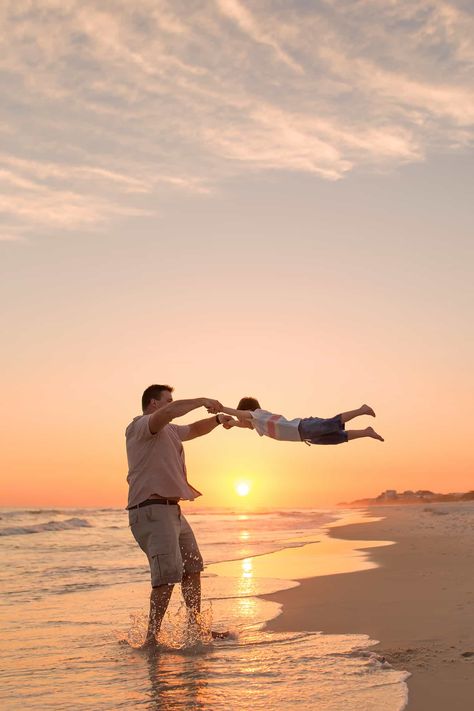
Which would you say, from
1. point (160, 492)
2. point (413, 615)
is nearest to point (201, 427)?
point (160, 492)

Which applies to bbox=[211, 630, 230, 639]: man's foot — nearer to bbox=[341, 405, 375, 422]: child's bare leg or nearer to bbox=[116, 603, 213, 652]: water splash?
bbox=[116, 603, 213, 652]: water splash

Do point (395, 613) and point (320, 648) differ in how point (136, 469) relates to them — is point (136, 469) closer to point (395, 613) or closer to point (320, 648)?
point (320, 648)

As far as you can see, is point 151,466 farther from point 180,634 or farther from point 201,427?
point 180,634

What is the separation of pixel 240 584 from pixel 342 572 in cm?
164

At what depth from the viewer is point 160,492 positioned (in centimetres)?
629

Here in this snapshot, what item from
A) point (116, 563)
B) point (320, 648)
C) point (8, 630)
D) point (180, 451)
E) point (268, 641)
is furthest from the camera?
point (116, 563)

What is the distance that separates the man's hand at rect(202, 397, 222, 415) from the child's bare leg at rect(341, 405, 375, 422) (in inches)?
45.2

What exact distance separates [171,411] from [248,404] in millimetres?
1038

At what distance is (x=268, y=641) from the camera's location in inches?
243

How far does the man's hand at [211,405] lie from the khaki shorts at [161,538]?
2.81ft

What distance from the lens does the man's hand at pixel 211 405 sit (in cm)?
624

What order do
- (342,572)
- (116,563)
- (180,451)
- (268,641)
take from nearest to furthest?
(268,641) < (180,451) < (342,572) < (116,563)

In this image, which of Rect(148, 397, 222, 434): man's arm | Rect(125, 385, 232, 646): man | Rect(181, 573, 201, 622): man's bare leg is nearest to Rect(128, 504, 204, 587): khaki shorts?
Rect(125, 385, 232, 646): man

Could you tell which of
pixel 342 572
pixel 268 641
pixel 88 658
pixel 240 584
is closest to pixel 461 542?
pixel 342 572
